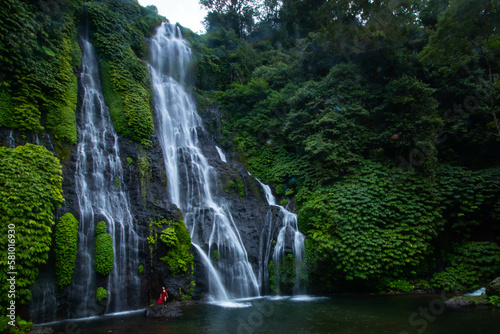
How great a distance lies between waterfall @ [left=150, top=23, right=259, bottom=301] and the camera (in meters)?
12.4

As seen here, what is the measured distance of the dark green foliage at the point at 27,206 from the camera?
7.85 m

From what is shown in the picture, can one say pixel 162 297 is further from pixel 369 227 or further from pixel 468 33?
pixel 468 33

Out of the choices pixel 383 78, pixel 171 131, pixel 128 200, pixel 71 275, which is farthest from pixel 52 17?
pixel 383 78

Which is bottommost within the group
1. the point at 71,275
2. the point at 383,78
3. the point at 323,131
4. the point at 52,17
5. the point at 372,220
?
the point at 71,275

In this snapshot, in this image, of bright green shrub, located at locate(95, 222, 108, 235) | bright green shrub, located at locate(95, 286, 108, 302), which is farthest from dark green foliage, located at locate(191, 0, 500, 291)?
bright green shrub, located at locate(95, 286, 108, 302)

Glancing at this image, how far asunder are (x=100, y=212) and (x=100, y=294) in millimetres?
2817

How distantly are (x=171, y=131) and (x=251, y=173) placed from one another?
515 centimetres

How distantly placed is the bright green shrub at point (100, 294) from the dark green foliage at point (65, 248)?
37.3 inches

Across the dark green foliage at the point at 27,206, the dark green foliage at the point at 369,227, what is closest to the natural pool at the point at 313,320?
the dark green foliage at the point at 369,227

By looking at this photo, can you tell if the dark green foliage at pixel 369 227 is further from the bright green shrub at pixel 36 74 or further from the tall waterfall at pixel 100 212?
the bright green shrub at pixel 36 74

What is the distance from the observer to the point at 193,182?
1498 centimetres

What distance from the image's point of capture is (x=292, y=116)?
17.2 m

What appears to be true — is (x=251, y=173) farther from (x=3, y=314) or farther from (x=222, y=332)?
(x=3, y=314)

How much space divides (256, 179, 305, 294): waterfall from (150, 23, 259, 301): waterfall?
86 cm
